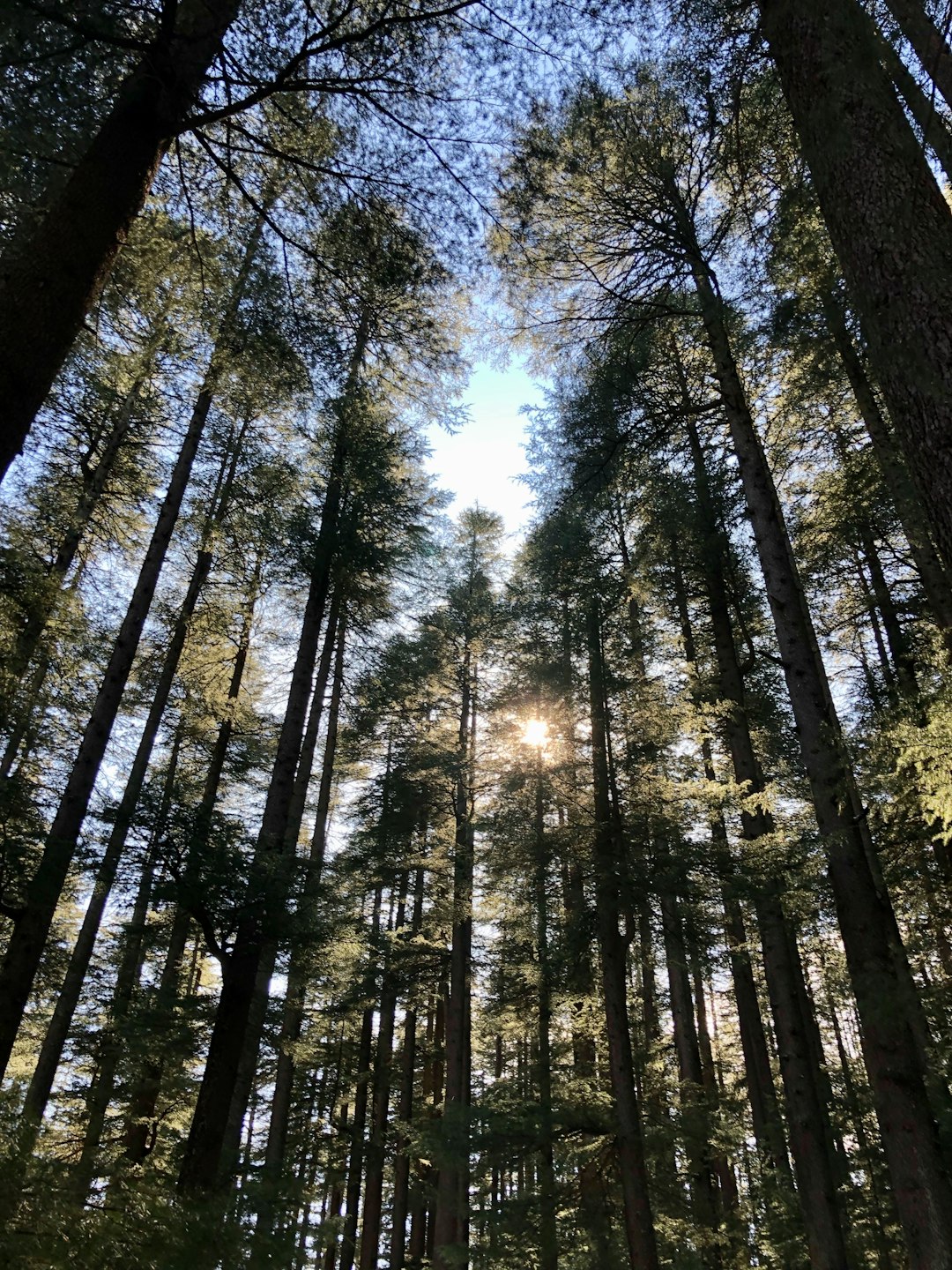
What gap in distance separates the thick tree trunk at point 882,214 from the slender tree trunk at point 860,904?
3490mm

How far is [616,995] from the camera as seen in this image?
32.0 feet

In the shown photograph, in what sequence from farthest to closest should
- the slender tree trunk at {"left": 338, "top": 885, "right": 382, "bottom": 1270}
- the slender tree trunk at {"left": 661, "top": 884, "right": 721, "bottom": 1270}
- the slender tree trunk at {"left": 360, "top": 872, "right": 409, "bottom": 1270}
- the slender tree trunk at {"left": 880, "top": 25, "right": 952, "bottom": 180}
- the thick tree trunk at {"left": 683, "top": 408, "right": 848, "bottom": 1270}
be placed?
1. the slender tree trunk at {"left": 360, "top": 872, "right": 409, "bottom": 1270}
2. the slender tree trunk at {"left": 338, "top": 885, "right": 382, "bottom": 1270}
3. the slender tree trunk at {"left": 661, "top": 884, "right": 721, "bottom": 1270}
4. the thick tree trunk at {"left": 683, "top": 408, "right": 848, "bottom": 1270}
5. the slender tree trunk at {"left": 880, "top": 25, "right": 952, "bottom": 180}

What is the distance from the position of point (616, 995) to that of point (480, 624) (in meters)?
8.59

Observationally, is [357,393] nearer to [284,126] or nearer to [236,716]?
[284,126]

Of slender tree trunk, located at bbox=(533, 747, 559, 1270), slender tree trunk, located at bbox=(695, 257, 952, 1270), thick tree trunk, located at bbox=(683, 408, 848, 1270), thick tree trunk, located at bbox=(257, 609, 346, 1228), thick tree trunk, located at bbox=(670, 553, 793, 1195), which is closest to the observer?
slender tree trunk, located at bbox=(695, 257, 952, 1270)

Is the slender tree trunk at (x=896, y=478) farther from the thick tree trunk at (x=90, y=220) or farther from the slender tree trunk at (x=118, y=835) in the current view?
the slender tree trunk at (x=118, y=835)

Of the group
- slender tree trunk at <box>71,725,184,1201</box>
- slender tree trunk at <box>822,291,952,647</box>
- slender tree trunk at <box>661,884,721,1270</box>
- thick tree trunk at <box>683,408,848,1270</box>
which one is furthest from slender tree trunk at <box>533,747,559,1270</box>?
slender tree trunk at <box>822,291,952,647</box>

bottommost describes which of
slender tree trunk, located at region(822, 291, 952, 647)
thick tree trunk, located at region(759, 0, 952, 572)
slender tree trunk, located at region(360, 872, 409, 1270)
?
slender tree trunk, located at region(360, 872, 409, 1270)

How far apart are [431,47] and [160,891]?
24.7 feet

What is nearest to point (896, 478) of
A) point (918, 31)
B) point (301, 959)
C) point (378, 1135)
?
point (918, 31)

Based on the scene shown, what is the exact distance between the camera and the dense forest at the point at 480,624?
3.95m

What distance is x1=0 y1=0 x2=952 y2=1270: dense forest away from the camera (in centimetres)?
395

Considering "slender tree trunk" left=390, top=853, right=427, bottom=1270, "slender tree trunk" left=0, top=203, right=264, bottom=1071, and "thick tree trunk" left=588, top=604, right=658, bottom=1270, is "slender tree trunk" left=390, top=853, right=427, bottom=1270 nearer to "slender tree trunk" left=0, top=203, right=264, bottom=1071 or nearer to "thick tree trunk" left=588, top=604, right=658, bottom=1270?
"thick tree trunk" left=588, top=604, right=658, bottom=1270

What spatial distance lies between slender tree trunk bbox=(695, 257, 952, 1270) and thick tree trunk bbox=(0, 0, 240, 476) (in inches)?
216
